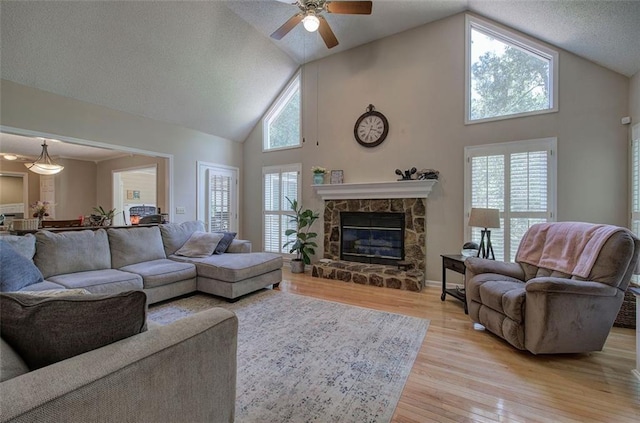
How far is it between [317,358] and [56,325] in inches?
68.7

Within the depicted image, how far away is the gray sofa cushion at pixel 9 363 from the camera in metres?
0.76

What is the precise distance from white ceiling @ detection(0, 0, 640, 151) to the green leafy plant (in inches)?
94.9

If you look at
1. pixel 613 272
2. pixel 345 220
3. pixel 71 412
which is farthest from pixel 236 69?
pixel 613 272

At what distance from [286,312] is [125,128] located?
3.83 m

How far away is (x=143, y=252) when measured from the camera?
11.9 feet

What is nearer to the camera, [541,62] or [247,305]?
[247,305]

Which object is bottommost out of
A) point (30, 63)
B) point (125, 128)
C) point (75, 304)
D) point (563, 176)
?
point (75, 304)

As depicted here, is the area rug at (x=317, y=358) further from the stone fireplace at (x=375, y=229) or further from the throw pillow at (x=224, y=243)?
the stone fireplace at (x=375, y=229)

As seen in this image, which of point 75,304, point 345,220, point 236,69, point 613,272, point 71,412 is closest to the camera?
point 71,412

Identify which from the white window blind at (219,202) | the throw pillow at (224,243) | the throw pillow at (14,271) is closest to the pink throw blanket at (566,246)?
the throw pillow at (224,243)

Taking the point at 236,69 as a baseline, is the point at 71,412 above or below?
below

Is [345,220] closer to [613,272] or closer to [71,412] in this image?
[613,272]

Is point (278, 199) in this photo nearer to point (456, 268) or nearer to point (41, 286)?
point (456, 268)

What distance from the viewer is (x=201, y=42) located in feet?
13.1
